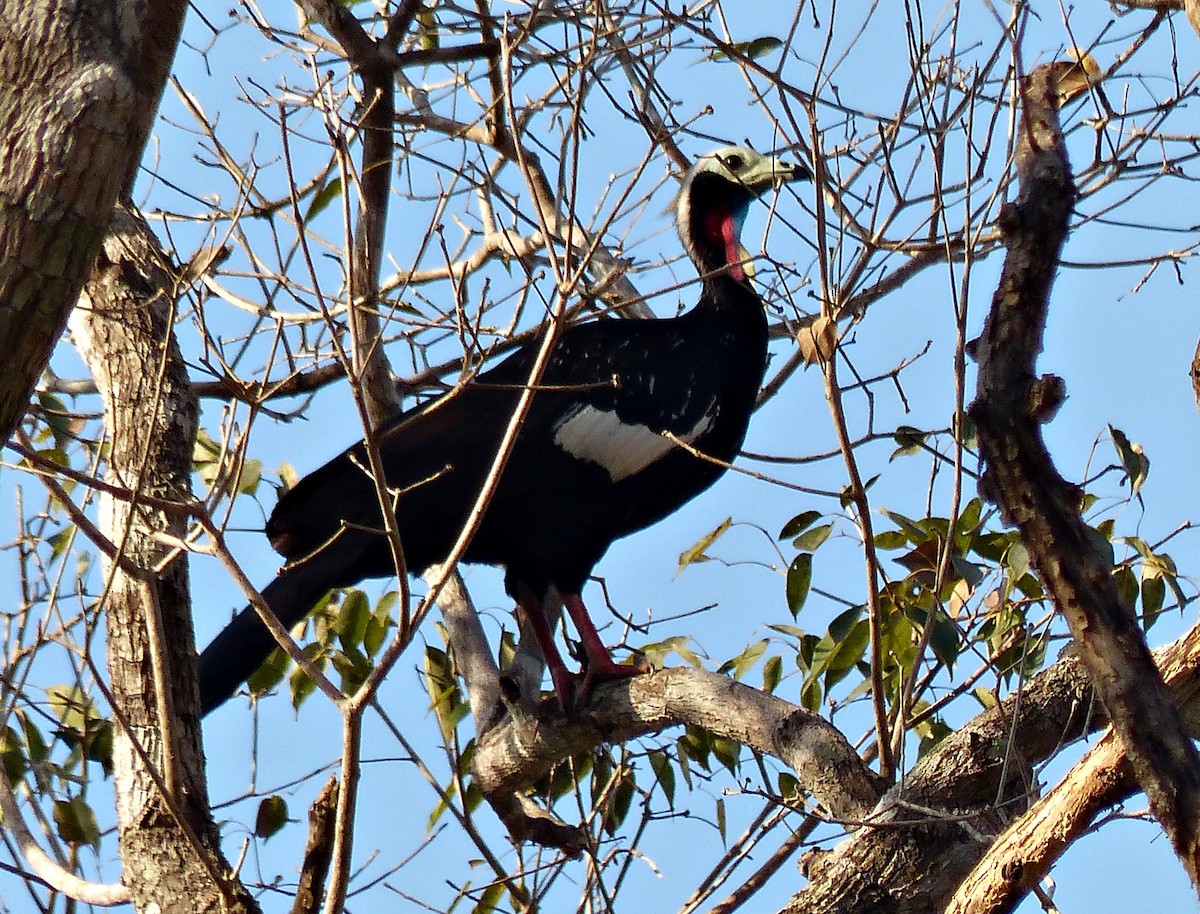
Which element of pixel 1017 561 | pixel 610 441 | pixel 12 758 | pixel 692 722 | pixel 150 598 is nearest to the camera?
pixel 150 598

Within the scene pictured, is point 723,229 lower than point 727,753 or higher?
higher

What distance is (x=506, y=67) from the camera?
2826mm

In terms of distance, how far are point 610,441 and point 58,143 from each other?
8.47 feet

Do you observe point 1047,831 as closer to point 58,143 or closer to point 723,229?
point 58,143

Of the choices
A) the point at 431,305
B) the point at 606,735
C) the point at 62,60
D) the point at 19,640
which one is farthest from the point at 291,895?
the point at 62,60

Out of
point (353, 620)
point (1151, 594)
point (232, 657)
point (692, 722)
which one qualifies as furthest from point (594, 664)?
point (1151, 594)

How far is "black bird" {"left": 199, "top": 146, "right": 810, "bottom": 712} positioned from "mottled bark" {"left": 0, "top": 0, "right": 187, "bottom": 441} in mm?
2036

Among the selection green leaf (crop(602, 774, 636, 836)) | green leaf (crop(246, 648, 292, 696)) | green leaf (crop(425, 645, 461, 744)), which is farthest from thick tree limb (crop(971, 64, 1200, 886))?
green leaf (crop(246, 648, 292, 696))

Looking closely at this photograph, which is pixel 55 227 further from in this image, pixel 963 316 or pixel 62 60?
pixel 963 316

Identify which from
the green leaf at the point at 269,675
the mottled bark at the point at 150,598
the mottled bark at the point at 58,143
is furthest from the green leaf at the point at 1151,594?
the mottled bark at the point at 58,143

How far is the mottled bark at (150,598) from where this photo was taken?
2.95 meters

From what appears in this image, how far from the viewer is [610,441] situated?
427 cm

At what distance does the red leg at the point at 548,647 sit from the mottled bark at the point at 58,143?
217 centimetres

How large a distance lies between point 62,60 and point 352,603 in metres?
2.47
